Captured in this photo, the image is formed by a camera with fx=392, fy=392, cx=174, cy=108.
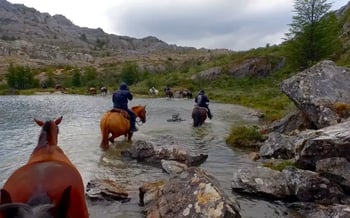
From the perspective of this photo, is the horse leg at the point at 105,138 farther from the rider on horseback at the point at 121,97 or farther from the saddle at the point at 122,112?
the rider on horseback at the point at 121,97

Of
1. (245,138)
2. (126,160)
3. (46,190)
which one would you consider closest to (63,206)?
(46,190)

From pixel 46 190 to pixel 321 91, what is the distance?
46.5 feet

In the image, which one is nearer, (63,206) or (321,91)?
(63,206)

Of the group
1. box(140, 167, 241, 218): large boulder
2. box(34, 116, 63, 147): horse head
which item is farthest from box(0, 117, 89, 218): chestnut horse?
box(140, 167, 241, 218): large boulder

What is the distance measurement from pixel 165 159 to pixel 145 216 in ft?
18.2

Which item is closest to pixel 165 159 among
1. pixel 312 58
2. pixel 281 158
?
pixel 281 158

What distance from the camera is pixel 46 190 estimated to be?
475 cm

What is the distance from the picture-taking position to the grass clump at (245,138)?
18292 millimetres

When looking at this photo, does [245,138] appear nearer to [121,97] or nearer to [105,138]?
[121,97]

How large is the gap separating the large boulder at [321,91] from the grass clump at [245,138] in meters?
2.58

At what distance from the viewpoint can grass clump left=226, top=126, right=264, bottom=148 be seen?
1829 cm

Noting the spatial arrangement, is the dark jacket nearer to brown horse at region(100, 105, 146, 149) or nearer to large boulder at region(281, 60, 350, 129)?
brown horse at region(100, 105, 146, 149)

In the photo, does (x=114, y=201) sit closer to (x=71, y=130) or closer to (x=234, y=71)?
(x=71, y=130)

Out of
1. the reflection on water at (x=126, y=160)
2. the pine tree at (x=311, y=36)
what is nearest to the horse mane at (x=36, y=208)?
the reflection on water at (x=126, y=160)
